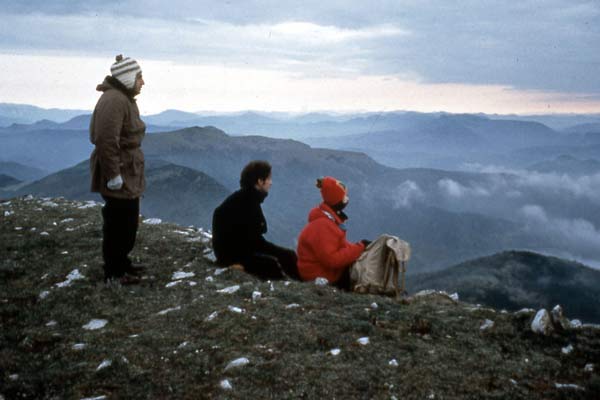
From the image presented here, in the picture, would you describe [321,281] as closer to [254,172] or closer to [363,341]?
[254,172]

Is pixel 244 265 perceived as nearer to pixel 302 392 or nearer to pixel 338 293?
pixel 338 293

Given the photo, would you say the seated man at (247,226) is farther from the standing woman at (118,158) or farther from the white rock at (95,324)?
the white rock at (95,324)

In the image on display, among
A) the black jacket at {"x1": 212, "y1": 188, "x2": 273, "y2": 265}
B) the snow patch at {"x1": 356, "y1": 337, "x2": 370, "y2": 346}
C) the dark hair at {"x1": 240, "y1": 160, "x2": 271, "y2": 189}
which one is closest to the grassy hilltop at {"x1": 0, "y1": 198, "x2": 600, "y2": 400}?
the snow patch at {"x1": 356, "y1": 337, "x2": 370, "y2": 346}

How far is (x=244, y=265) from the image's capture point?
10172 millimetres

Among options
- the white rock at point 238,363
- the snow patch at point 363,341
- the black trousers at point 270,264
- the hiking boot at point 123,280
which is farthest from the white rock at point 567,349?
the hiking boot at point 123,280

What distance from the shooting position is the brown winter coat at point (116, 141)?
8078 millimetres

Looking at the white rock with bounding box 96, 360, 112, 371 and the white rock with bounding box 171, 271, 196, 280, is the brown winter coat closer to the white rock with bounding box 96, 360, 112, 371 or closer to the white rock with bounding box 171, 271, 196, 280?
the white rock with bounding box 171, 271, 196, 280

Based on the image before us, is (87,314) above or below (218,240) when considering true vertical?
below

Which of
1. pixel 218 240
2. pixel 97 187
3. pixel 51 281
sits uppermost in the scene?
pixel 97 187

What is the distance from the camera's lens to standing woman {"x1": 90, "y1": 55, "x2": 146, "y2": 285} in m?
8.11

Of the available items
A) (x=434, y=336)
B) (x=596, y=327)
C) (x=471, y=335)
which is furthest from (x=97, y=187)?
(x=596, y=327)

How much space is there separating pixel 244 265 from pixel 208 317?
2841 millimetres

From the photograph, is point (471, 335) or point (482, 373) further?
point (471, 335)

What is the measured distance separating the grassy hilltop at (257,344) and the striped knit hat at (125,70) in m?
3.91
